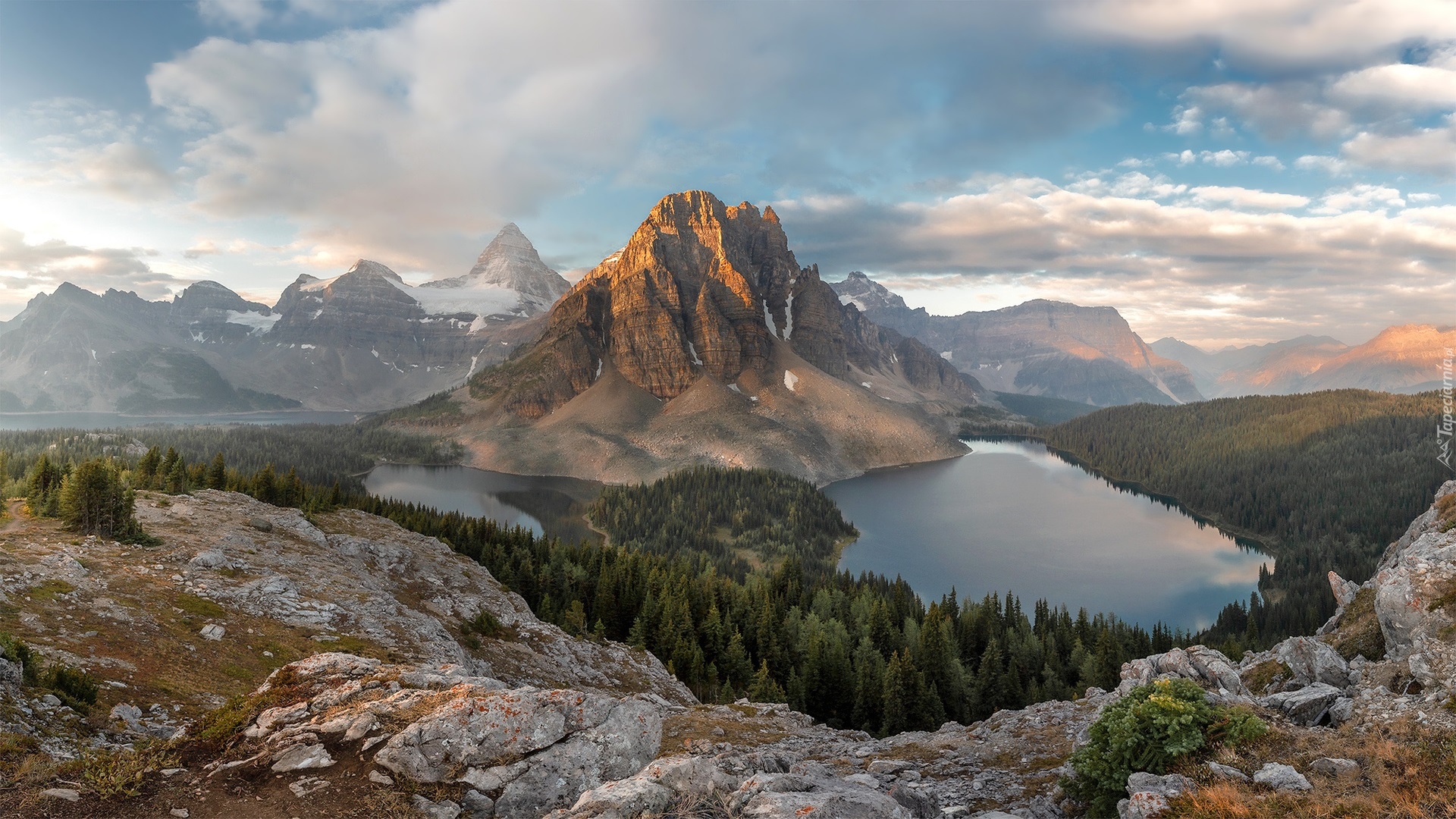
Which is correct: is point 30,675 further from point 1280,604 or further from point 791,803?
point 1280,604

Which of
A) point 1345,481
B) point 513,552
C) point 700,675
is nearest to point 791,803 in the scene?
point 700,675

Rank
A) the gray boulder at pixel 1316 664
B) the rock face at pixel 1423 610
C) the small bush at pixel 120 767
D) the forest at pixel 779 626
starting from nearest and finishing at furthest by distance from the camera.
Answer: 1. the small bush at pixel 120 767
2. the rock face at pixel 1423 610
3. the gray boulder at pixel 1316 664
4. the forest at pixel 779 626

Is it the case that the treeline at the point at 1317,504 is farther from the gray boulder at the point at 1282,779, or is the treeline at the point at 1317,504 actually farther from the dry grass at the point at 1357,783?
the gray boulder at the point at 1282,779

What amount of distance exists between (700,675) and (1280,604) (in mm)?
100011

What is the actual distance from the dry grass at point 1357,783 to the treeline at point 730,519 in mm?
108757

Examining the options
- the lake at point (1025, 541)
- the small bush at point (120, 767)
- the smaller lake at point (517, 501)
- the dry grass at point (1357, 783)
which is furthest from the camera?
the smaller lake at point (517, 501)

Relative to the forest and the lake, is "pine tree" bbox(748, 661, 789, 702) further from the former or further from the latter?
the lake

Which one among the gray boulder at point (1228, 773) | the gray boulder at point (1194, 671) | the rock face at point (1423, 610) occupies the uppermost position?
the rock face at point (1423, 610)

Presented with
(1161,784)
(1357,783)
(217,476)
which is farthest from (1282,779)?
(217,476)

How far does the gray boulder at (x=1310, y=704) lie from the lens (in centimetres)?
1439

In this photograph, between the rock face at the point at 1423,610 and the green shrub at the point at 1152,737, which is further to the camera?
the rock face at the point at 1423,610

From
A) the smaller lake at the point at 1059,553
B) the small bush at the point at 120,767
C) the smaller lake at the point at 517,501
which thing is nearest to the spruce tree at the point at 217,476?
the small bush at the point at 120,767

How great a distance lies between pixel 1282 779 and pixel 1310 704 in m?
6.21

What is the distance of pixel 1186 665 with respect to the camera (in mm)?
19422
